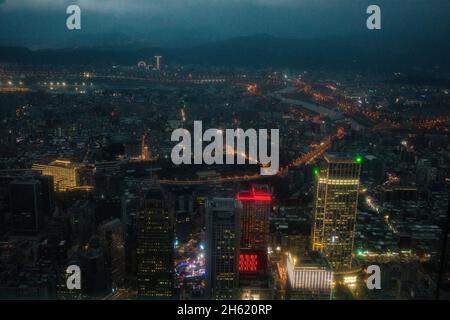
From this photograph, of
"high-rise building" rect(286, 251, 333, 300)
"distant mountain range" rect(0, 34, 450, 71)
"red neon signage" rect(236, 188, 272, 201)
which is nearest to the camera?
"high-rise building" rect(286, 251, 333, 300)

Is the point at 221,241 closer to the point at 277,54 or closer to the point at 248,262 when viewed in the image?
the point at 248,262

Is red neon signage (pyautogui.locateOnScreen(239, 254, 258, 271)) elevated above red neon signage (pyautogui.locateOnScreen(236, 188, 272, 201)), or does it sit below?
below

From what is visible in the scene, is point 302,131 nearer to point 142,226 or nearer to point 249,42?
point 249,42

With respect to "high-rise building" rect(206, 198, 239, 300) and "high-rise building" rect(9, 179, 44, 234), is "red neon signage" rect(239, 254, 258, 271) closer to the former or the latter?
"high-rise building" rect(206, 198, 239, 300)

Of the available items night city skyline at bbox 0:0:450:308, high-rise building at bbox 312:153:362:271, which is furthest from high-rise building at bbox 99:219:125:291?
high-rise building at bbox 312:153:362:271

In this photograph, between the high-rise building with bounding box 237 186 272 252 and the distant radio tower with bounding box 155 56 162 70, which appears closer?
the high-rise building with bounding box 237 186 272 252

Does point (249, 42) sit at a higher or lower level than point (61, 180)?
higher

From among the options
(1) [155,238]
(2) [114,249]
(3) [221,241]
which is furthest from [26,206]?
(3) [221,241]

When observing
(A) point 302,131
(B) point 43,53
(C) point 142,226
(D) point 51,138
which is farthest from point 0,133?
(A) point 302,131
